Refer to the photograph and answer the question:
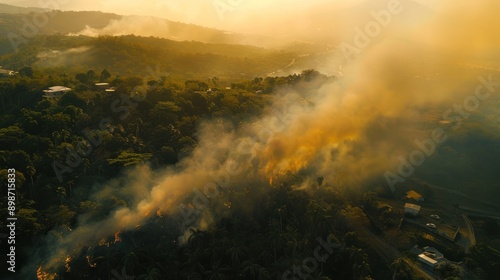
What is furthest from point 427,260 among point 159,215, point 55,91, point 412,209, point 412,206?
point 55,91

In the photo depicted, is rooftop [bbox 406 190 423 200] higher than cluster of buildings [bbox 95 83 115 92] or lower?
lower

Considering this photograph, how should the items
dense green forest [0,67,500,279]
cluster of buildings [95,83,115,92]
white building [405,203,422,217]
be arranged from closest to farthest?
dense green forest [0,67,500,279]
white building [405,203,422,217]
cluster of buildings [95,83,115,92]

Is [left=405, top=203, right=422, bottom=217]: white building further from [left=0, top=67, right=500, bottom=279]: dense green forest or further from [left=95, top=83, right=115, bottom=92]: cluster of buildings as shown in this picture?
[left=95, top=83, right=115, bottom=92]: cluster of buildings

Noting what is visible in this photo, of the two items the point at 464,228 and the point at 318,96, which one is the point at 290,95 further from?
the point at 464,228

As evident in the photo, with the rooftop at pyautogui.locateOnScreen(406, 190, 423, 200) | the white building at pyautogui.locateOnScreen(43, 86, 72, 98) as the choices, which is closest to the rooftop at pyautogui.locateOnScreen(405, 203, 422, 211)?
the rooftop at pyautogui.locateOnScreen(406, 190, 423, 200)

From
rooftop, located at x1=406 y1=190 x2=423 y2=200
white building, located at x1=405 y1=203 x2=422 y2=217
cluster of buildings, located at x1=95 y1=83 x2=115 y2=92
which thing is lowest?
rooftop, located at x1=406 y1=190 x2=423 y2=200

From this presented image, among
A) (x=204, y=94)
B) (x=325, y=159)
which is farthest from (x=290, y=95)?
(x=325, y=159)

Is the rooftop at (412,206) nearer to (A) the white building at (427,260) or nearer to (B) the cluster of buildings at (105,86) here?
(A) the white building at (427,260)

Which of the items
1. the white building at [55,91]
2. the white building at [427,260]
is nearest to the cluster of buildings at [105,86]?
the white building at [55,91]
